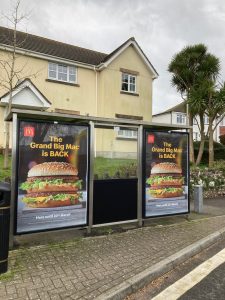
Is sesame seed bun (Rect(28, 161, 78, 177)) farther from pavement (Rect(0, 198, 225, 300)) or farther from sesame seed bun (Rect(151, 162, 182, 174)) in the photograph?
sesame seed bun (Rect(151, 162, 182, 174))

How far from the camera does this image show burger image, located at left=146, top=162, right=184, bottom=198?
704 cm

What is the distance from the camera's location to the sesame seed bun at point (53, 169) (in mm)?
5438

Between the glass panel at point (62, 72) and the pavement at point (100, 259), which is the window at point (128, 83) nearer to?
the glass panel at point (62, 72)

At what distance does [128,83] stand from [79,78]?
3760mm

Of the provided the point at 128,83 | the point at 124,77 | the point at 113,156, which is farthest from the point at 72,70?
the point at 113,156

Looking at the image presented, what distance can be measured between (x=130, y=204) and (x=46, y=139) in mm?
2406

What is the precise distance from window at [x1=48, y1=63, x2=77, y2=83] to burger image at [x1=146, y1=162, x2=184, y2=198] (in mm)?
14022

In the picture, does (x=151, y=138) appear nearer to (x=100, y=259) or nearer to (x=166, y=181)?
(x=166, y=181)

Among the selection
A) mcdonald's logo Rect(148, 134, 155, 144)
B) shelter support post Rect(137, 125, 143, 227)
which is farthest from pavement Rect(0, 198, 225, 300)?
mcdonald's logo Rect(148, 134, 155, 144)

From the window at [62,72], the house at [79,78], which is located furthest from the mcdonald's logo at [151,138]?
the window at [62,72]

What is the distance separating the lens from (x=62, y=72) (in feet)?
65.3

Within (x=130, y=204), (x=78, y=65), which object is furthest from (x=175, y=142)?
(x=78, y=65)

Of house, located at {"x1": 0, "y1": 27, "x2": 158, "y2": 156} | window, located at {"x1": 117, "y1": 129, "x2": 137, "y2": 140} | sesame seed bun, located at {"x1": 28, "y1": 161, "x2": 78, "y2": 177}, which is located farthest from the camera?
house, located at {"x1": 0, "y1": 27, "x2": 158, "y2": 156}

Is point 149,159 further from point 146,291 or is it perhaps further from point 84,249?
point 146,291
